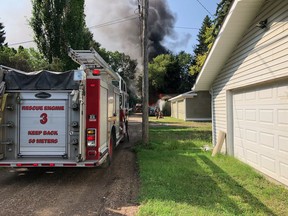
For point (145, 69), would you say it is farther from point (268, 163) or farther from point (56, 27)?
point (56, 27)

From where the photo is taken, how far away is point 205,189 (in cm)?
634

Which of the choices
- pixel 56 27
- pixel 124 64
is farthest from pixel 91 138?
pixel 124 64

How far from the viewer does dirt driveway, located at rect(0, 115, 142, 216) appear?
532cm

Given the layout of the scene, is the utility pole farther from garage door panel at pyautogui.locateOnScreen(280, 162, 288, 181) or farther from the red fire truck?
garage door panel at pyautogui.locateOnScreen(280, 162, 288, 181)

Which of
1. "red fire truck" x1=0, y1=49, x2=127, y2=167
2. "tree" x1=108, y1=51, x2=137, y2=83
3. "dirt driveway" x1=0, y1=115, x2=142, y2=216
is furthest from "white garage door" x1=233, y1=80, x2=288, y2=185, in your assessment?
"tree" x1=108, y1=51, x2=137, y2=83

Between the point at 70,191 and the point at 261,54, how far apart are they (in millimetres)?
5513

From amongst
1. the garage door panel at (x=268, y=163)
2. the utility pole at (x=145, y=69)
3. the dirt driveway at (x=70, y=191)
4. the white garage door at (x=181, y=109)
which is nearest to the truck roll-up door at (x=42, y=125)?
the dirt driveway at (x=70, y=191)

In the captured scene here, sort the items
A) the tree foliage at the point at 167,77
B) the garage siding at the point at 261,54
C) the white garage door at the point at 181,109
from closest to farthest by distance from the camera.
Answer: the garage siding at the point at 261,54 → the white garage door at the point at 181,109 → the tree foliage at the point at 167,77

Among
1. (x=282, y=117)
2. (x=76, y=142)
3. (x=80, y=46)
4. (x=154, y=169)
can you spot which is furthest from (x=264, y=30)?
(x=80, y=46)

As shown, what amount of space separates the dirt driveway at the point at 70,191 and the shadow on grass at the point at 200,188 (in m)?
0.52

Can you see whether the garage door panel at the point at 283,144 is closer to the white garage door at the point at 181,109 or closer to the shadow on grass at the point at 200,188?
the shadow on grass at the point at 200,188

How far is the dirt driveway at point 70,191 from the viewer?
17.4 ft

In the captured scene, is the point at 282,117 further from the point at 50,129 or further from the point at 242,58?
the point at 50,129

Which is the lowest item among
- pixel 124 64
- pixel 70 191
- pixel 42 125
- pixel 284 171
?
pixel 70 191
